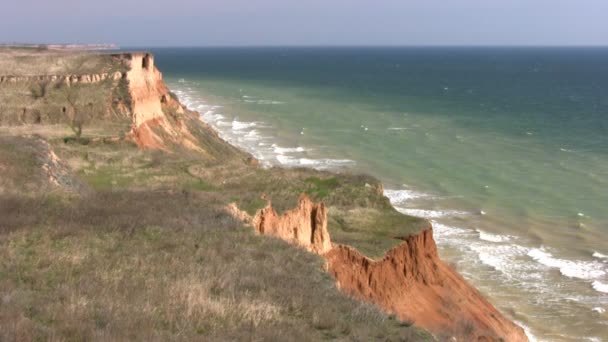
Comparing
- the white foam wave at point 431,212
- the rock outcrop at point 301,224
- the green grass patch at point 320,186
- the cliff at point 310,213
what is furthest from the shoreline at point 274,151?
the green grass patch at point 320,186

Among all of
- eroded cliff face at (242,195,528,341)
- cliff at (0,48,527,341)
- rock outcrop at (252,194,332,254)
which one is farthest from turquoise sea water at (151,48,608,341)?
rock outcrop at (252,194,332,254)

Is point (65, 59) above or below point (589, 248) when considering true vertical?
above

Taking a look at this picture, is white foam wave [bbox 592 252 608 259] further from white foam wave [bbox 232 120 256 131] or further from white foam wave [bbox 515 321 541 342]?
white foam wave [bbox 232 120 256 131]

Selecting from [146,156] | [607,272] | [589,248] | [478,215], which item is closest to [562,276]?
[607,272]

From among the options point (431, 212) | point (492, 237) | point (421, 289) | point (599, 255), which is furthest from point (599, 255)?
point (421, 289)

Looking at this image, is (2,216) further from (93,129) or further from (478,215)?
(478,215)

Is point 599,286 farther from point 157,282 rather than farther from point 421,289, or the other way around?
point 157,282
